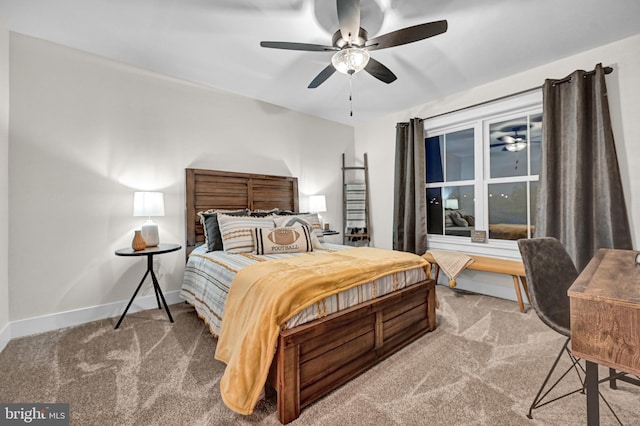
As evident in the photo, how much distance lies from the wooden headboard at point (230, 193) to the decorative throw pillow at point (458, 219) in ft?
7.57

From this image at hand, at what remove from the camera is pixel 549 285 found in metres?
1.52

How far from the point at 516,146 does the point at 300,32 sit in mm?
2859

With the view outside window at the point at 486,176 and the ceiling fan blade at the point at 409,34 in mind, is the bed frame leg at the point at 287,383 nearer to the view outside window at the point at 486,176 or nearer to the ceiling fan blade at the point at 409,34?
the ceiling fan blade at the point at 409,34

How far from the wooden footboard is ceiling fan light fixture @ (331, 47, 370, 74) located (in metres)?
1.79

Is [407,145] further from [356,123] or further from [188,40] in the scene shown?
[188,40]

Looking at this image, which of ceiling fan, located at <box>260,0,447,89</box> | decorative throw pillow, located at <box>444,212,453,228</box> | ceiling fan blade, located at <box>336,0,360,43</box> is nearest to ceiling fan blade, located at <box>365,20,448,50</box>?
ceiling fan, located at <box>260,0,447,89</box>

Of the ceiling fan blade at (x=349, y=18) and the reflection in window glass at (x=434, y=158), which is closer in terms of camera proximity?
the ceiling fan blade at (x=349, y=18)

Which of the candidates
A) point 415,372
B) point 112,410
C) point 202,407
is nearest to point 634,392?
A: point 415,372

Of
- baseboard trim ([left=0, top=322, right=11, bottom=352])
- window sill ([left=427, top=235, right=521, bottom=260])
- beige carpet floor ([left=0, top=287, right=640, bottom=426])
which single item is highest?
window sill ([left=427, top=235, right=521, bottom=260])

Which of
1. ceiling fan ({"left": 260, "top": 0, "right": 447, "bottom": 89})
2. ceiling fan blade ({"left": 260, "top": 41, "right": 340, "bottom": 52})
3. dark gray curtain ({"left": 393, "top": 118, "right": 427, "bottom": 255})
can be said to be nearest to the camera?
ceiling fan ({"left": 260, "top": 0, "right": 447, "bottom": 89})

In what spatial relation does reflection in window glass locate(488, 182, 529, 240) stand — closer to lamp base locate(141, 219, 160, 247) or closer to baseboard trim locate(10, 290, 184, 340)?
lamp base locate(141, 219, 160, 247)

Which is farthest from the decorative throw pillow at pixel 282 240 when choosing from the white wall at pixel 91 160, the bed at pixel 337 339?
the white wall at pixel 91 160

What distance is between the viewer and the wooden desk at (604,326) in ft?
2.67

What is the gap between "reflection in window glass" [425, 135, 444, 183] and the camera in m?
4.02
